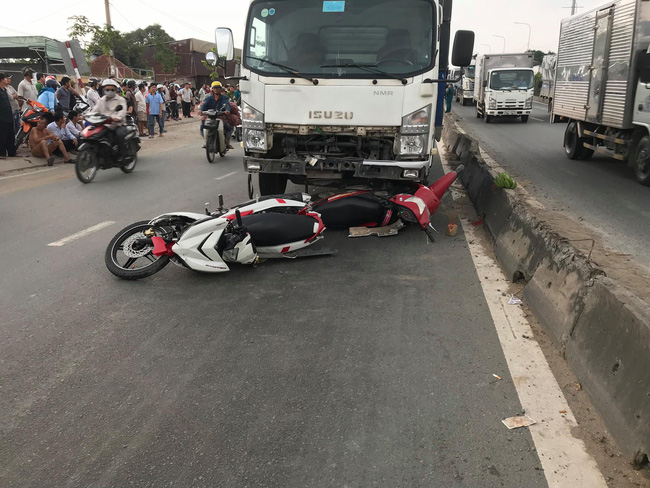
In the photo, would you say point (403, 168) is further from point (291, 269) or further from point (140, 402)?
point (140, 402)

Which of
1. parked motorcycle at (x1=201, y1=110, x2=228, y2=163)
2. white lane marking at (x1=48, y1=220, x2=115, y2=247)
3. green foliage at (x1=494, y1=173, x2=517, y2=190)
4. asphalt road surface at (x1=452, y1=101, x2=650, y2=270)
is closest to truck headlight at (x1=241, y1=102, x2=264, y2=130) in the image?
white lane marking at (x1=48, y1=220, x2=115, y2=247)

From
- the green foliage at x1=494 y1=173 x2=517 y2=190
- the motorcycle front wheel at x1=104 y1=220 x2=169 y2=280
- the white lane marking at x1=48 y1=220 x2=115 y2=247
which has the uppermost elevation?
the green foliage at x1=494 y1=173 x2=517 y2=190

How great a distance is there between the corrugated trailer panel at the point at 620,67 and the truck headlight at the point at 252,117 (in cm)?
694

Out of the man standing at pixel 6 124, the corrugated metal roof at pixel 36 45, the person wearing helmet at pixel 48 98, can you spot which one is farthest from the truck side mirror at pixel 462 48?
the corrugated metal roof at pixel 36 45

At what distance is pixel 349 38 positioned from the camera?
250 inches

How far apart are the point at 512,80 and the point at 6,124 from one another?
21.5m

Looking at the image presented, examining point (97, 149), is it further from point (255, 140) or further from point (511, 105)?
point (511, 105)

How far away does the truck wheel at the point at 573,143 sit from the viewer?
12.4 m

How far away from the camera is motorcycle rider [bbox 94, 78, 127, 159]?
10.2 metres

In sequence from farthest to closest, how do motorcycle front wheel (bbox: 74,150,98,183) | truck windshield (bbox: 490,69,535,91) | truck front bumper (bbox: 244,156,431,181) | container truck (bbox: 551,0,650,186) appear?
truck windshield (bbox: 490,69,535,91)
motorcycle front wheel (bbox: 74,150,98,183)
container truck (bbox: 551,0,650,186)
truck front bumper (bbox: 244,156,431,181)

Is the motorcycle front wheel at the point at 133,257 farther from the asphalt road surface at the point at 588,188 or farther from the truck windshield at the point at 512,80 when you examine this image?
the truck windshield at the point at 512,80

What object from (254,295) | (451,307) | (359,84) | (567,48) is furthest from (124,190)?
(567,48)

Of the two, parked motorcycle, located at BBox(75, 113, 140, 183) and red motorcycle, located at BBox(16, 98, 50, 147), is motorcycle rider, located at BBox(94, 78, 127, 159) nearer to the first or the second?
parked motorcycle, located at BBox(75, 113, 140, 183)

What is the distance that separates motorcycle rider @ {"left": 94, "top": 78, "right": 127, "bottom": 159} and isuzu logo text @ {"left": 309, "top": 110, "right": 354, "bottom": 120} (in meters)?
5.65
